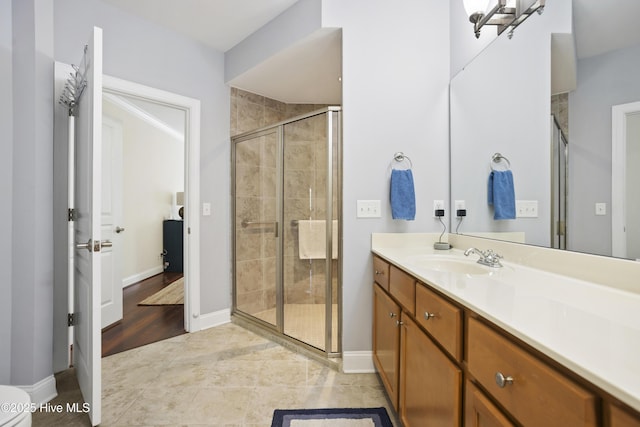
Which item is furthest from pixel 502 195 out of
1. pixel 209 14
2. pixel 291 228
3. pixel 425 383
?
pixel 209 14

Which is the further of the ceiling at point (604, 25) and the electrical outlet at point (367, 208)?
the electrical outlet at point (367, 208)

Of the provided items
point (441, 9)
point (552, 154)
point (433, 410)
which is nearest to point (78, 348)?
point (433, 410)

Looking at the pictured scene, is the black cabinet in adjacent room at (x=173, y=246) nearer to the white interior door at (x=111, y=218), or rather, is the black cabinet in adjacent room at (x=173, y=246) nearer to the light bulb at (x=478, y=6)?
the white interior door at (x=111, y=218)

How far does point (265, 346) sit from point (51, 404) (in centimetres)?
128

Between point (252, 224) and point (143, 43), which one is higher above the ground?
point (143, 43)

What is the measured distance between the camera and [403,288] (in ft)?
4.23

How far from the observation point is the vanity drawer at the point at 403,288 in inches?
46.3

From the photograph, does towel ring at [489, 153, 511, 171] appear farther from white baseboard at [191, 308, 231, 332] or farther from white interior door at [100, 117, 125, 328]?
white interior door at [100, 117, 125, 328]

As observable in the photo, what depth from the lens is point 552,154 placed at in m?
1.15

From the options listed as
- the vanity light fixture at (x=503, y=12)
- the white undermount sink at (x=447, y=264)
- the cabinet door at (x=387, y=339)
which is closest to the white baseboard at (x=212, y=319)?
the cabinet door at (x=387, y=339)

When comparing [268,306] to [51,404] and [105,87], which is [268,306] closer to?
[51,404]

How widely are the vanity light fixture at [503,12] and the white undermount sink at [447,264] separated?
1.19m

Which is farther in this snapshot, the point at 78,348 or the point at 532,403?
the point at 78,348

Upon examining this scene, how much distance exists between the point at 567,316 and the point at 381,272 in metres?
1.04
